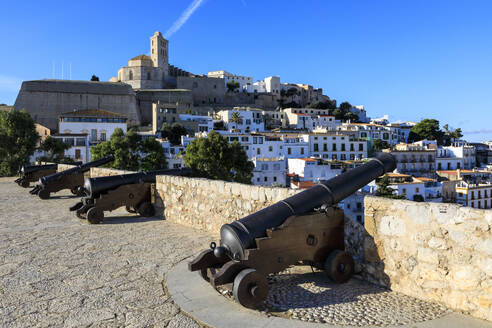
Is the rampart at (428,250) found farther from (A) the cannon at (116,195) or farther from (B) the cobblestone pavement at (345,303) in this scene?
(A) the cannon at (116,195)

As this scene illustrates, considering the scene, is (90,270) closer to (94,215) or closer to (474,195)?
(94,215)

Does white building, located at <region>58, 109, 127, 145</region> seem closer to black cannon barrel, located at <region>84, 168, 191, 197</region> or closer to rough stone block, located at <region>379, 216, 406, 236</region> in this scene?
black cannon barrel, located at <region>84, 168, 191, 197</region>

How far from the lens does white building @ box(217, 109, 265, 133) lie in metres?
66.6

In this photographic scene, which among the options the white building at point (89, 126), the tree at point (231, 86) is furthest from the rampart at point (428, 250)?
the tree at point (231, 86)

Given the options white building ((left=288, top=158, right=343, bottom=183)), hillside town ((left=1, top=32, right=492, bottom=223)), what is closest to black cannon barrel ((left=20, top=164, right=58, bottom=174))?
hillside town ((left=1, top=32, right=492, bottom=223))

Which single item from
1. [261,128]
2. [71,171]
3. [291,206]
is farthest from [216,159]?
[261,128]

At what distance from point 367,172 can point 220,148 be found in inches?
1017

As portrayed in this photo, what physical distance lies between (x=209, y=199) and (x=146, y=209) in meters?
2.07

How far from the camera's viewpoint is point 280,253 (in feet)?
10.8

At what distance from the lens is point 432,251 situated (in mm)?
3156

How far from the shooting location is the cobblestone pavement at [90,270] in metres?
2.94

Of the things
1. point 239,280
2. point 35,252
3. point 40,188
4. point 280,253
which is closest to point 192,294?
point 239,280

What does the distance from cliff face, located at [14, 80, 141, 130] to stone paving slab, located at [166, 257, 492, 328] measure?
6657cm

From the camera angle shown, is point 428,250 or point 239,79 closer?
point 428,250
